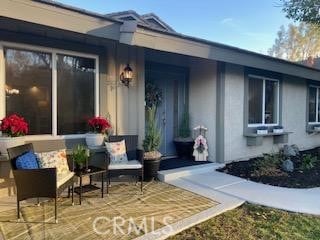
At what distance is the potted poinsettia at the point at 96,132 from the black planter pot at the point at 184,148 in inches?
100

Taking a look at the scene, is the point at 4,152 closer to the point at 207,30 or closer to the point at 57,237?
the point at 57,237

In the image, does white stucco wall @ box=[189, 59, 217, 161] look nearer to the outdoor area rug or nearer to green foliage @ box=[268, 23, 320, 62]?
the outdoor area rug

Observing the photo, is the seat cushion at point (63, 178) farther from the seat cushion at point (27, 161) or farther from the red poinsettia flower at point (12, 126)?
the red poinsettia flower at point (12, 126)

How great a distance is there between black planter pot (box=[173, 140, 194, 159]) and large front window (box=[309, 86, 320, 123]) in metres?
5.57

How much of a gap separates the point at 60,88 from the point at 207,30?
16677 millimetres

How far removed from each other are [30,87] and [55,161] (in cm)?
145

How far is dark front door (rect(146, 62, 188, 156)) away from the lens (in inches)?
304

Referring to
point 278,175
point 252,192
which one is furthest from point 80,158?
point 278,175

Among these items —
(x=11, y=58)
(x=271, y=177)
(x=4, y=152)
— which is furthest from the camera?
(x=271, y=177)

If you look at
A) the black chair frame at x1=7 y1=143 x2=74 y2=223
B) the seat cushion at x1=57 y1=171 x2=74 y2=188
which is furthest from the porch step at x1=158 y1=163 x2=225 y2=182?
the black chair frame at x1=7 y1=143 x2=74 y2=223

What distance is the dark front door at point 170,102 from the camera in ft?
25.3


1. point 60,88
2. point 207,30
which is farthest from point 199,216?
point 207,30

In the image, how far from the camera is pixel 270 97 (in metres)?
8.70

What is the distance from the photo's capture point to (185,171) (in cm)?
627
